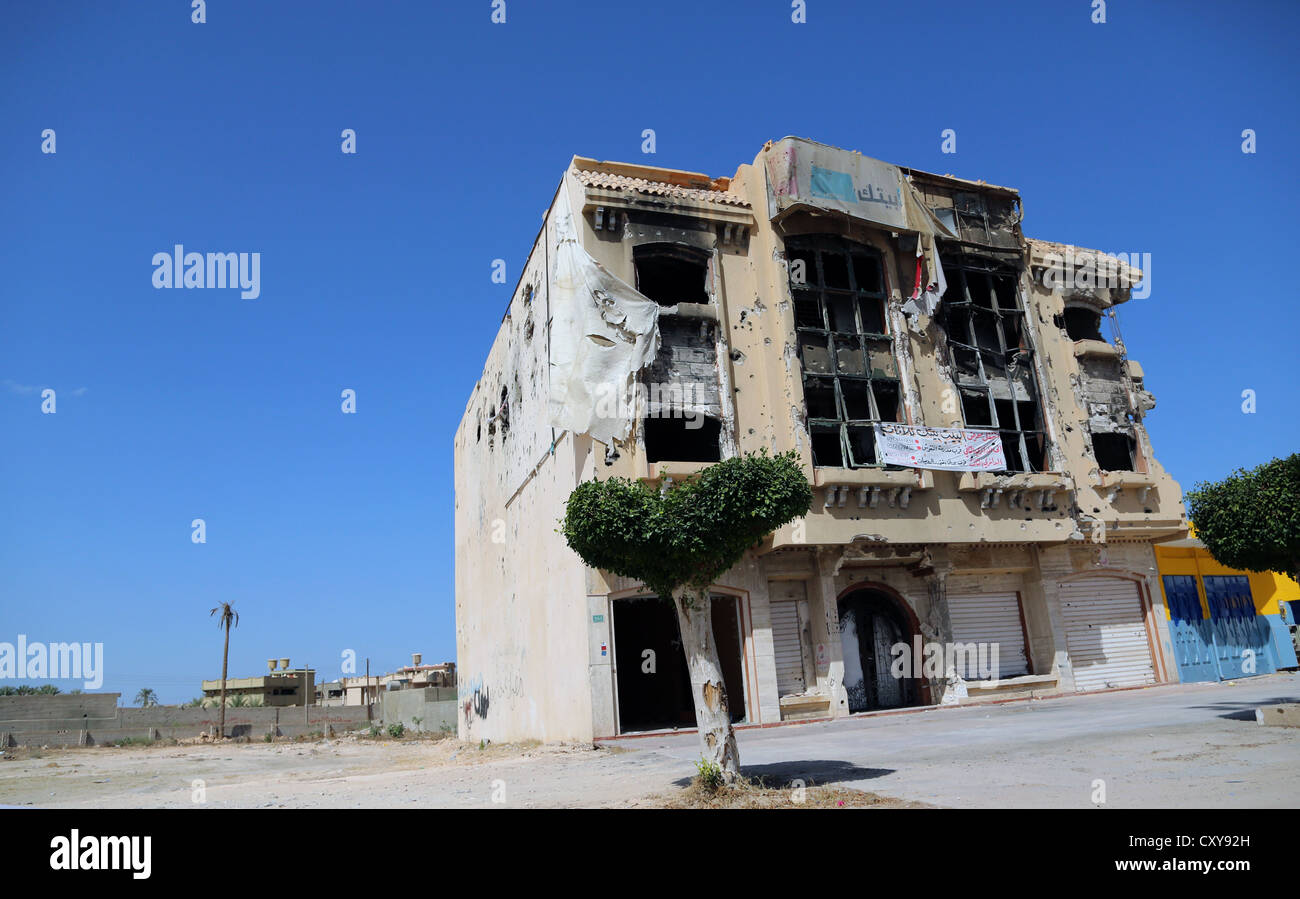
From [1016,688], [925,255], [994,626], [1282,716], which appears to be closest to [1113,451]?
[994,626]

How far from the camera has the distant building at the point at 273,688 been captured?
2616 inches

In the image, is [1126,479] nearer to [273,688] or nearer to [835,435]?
[835,435]

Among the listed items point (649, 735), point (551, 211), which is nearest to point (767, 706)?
point (649, 735)

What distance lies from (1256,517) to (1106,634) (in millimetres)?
15520

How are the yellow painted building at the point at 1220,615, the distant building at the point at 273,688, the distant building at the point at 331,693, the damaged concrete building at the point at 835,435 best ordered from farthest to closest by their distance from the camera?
the distant building at the point at 331,693 < the distant building at the point at 273,688 < the yellow painted building at the point at 1220,615 < the damaged concrete building at the point at 835,435

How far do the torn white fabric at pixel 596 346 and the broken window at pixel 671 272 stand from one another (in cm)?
131

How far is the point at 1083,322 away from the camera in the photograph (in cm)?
3142

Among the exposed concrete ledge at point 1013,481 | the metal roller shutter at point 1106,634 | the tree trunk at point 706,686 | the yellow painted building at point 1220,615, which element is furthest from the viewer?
the yellow painted building at point 1220,615

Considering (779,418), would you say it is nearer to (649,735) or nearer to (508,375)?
(649,735)

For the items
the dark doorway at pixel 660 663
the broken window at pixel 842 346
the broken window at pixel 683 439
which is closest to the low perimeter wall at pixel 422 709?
the dark doorway at pixel 660 663

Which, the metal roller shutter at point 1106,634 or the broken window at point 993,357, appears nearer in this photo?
the broken window at point 993,357

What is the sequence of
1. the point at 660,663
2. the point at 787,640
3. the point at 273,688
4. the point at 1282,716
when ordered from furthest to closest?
the point at 273,688, the point at 660,663, the point at 787,640, the point at 1282,716

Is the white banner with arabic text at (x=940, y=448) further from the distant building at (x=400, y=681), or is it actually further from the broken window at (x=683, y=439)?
the distant building at (x=400, y=681)

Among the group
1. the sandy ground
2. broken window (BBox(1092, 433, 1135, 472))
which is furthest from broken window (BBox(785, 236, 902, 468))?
broken window (BBox(1092, 433, 1135, 472))
